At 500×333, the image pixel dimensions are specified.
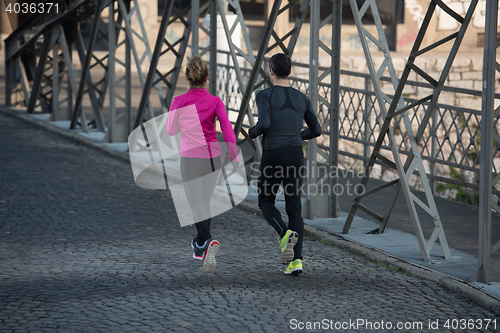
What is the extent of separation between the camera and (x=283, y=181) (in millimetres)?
5422

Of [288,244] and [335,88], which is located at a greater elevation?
[335,88]

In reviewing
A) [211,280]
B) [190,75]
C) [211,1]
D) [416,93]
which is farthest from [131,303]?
[416,93]

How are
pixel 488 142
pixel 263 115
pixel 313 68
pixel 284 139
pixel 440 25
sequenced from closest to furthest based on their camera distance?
pixel 488 142 < pixel 263 115 < pixel 284 139 < pixel 313 68 < pixel 440 25

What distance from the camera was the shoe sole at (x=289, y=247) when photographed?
5293 mm

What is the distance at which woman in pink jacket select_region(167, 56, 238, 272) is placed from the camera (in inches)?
214

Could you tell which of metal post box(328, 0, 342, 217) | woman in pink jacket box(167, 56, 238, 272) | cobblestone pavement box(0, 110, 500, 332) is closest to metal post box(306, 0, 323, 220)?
metal post box(328, 0, 342, 217)

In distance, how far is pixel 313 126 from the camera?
5.45 m

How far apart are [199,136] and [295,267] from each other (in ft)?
4.39

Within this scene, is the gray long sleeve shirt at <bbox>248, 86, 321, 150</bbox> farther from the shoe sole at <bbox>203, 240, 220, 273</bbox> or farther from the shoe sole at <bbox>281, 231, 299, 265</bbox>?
the shoe sole at <bbox>203, 240, 220, 273</bbox>

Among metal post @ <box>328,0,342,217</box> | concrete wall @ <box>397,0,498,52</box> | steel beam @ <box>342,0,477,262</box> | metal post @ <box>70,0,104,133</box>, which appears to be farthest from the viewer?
concrete wall @ <box>397,0,498,52</box>

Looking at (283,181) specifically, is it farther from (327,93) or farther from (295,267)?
(327,93)

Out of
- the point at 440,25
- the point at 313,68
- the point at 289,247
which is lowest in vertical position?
the point at 289,247

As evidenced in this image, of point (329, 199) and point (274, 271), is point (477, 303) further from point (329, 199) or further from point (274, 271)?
point (329, 199)

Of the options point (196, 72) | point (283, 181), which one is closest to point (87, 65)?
point (196, 72)
